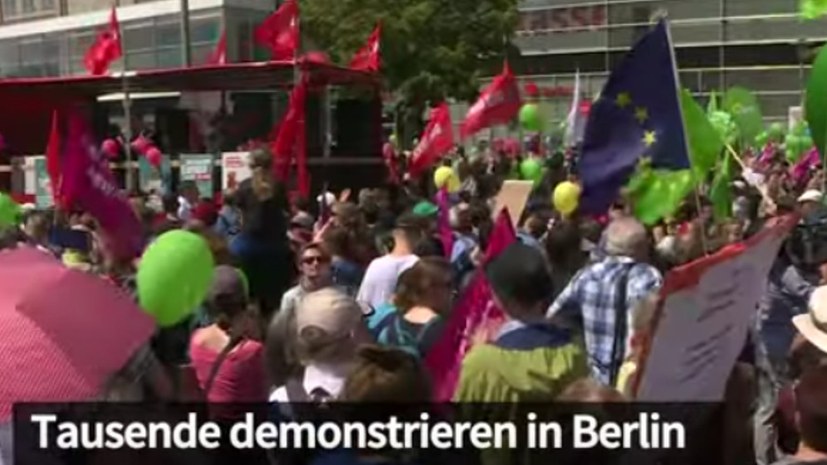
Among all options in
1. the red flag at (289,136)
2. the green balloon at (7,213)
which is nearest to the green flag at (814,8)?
the green balloon at (7,213)

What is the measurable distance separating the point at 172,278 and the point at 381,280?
7.93 ft

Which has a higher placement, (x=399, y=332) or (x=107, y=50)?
(x=107, y=50)

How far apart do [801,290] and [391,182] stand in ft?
33.2

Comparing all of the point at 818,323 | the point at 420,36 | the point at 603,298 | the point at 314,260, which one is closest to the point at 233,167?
the point at 314,260

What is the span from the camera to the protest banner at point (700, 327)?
391cm

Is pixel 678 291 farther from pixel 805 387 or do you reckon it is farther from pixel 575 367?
pixel 805 387

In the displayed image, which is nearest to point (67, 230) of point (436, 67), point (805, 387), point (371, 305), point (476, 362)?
point (371, 305)

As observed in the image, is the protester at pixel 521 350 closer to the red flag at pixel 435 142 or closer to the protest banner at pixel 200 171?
the red flag at pixel 435 142

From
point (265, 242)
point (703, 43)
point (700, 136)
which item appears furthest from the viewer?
point (703, 43)

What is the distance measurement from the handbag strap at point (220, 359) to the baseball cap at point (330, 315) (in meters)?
0.56

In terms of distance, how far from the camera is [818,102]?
7.25m

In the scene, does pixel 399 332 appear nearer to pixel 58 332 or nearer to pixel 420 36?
pixel 58 332

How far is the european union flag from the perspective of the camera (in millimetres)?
6094

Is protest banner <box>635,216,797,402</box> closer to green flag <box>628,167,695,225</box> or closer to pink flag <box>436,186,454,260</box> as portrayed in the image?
green flag <box>628,167,695,225</box>
